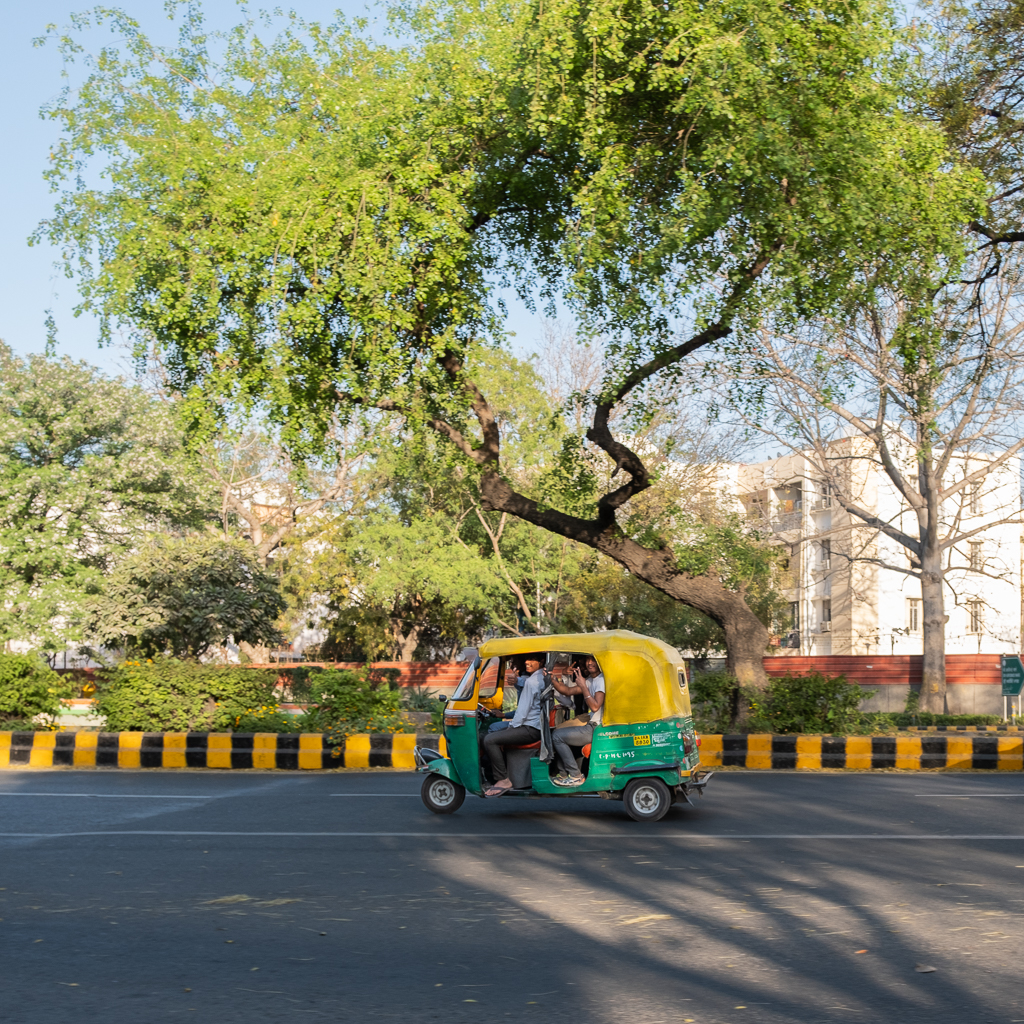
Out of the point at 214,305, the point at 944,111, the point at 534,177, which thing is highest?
the point at 944,111

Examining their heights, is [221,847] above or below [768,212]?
below

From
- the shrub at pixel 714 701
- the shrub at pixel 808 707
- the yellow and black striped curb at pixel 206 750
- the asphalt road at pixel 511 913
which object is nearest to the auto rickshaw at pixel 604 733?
the asphalt road at pixel 511 913

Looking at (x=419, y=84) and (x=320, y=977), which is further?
(x=419, y=84)

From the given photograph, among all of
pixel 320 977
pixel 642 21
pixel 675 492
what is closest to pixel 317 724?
pixel 642 21

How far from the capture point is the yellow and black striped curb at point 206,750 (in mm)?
16453

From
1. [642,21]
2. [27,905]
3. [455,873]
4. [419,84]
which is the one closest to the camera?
[27,905]

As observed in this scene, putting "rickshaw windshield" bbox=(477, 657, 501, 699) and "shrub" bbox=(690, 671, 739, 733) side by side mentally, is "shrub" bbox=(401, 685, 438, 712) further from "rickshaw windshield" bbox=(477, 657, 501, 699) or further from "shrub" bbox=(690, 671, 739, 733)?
"rickshaw windshield" bbox=(477, 657, 501, 699)

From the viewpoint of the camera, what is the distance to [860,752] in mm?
16172

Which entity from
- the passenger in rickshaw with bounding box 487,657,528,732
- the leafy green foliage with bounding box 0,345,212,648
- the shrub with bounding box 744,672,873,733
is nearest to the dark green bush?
the shrub with bounding box 744,672,873,733

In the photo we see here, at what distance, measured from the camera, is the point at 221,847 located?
371 inches

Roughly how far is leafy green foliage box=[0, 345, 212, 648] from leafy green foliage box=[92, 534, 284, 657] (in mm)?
1052

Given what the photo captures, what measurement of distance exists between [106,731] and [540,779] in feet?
31.4

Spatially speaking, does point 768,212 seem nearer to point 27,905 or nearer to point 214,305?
point 214,305

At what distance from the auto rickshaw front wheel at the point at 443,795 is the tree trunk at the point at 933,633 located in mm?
Answer: 21567
